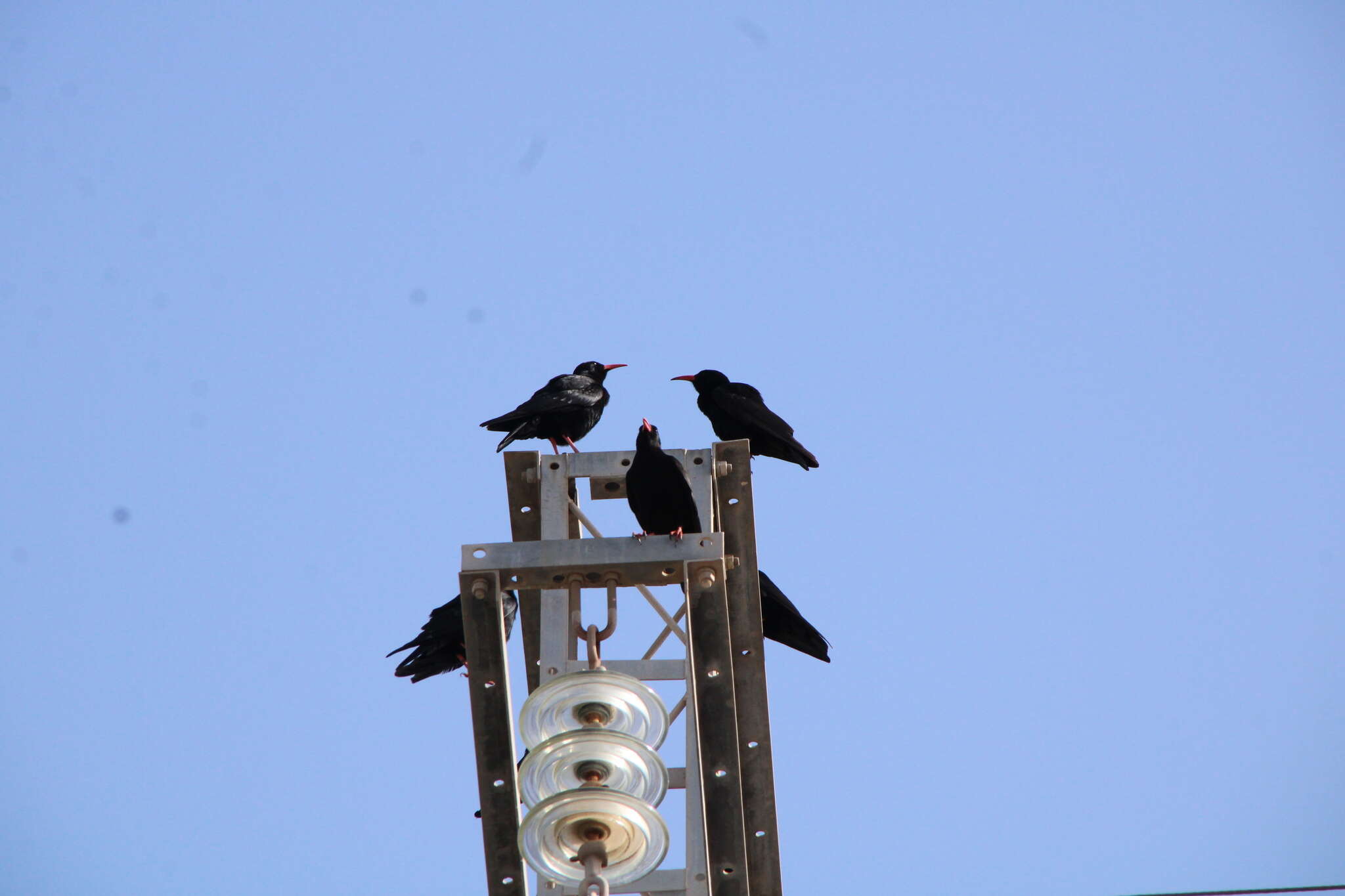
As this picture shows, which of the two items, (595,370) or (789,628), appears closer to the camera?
(789,628)

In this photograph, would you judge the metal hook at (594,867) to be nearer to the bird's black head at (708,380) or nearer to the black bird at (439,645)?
the black bird at (439,645)

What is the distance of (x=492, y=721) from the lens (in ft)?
14.1

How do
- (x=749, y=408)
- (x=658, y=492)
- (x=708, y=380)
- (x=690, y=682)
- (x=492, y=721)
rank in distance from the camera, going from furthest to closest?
(x=708, y=380), (x=749, y=408), (x=658, y=492), (x=690, y=682), (x=492, y=721)

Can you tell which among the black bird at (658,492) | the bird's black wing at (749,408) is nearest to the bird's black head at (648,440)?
the black bird at (658,492)

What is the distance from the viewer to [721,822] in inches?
178

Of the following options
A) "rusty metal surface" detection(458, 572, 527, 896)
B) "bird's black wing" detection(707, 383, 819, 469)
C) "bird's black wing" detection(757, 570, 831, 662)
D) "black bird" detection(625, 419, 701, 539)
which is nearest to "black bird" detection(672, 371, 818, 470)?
"bird's black wing" detection(707, 383, 819, 469)

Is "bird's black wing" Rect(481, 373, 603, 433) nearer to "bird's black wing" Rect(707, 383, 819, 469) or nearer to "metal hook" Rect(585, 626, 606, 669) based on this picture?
"bird's black wing" Rect(707, 383, 819, 469)

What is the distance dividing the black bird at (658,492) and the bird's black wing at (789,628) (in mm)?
1064

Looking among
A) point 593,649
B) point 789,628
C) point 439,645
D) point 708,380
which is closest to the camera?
point 593,649

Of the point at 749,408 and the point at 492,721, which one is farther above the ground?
the point at 749,408

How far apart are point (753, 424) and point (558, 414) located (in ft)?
3.85

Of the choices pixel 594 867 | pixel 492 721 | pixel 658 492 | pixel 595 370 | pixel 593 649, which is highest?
pixel 595 370

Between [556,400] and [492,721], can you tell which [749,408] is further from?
[492,721]

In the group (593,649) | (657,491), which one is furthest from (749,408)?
(593,649)
